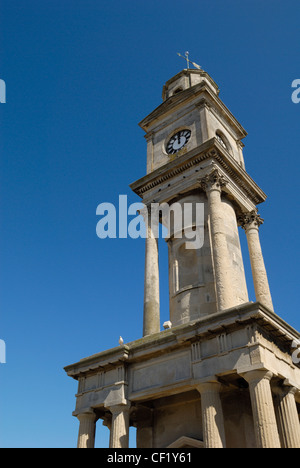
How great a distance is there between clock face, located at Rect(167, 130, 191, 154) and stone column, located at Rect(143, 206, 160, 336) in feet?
17.8

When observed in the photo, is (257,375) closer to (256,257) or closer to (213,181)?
(256,257)

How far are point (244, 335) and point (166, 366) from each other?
13.9ft

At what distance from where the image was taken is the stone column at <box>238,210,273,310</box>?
2540 cm

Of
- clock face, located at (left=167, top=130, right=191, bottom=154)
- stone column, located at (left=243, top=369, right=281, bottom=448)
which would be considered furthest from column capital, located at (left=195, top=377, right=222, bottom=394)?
clock face, located at (left=167, top=130, right=191, bottom=154)

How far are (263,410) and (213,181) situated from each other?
45.0 feet

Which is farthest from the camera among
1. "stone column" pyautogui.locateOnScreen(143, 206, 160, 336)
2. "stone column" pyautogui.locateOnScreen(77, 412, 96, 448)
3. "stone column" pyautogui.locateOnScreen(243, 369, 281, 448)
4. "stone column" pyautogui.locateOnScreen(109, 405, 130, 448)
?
"stone column" pyautogui.locateOnScreen(143, 206, 160, 336)

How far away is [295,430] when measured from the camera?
17.3 meters

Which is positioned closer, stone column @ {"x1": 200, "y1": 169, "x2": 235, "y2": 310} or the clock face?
stone column @ {"x1": 200, "y1": 169, "x2": 235, "y2": 310}

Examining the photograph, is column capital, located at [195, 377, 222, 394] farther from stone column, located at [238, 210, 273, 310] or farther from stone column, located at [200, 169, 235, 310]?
stone column, located at [238, 210, 273, 310]

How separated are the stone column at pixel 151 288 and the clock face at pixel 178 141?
5.43m

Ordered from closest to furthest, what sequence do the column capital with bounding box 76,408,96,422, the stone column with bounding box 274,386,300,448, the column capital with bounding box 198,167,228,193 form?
the stone column with bounding box 274,386,300,448 → the column capital with bounding box 76,408,96,422 → the column capital with bounding box 198,167,228,193

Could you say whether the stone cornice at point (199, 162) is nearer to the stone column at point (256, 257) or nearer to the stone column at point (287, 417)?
the stone column at point (256, 257)

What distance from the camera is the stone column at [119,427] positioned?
19359 mm
